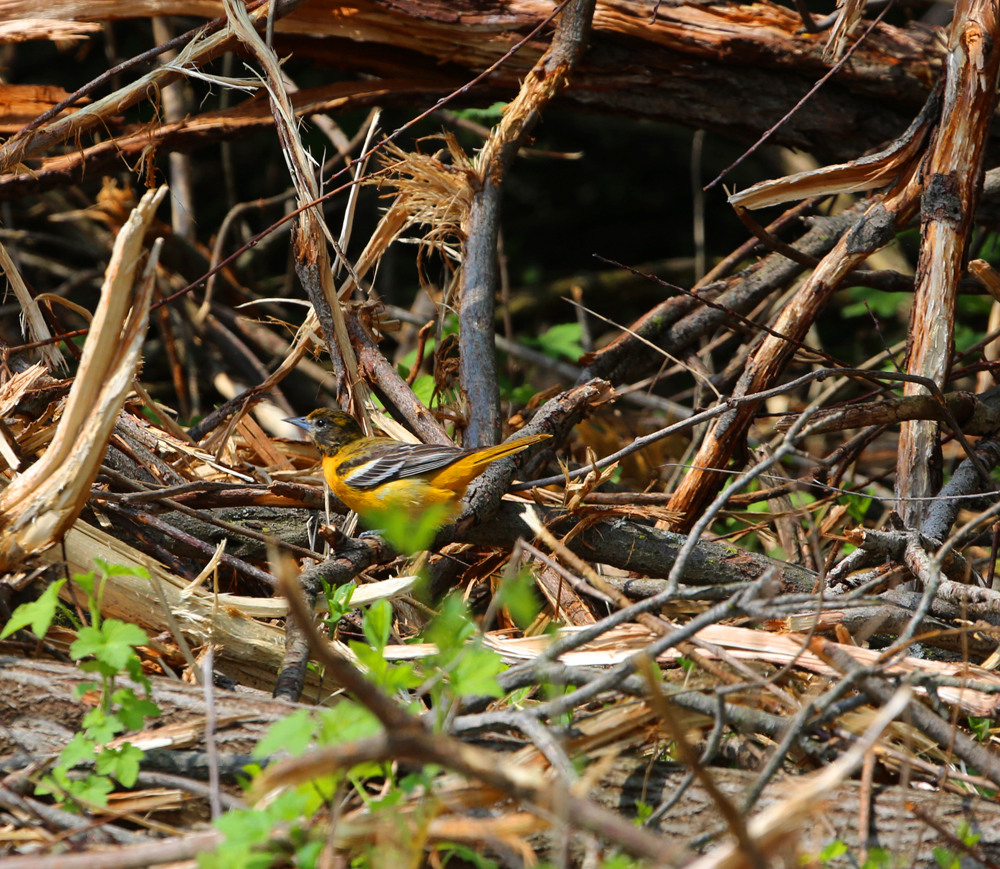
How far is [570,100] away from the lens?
4754 mm

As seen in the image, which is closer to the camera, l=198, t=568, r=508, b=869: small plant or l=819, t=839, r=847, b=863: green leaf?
l=198, t=568, r=508, b=869: small plant

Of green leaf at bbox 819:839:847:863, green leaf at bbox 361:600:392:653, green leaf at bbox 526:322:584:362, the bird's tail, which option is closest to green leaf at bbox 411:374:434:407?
the bird's tail

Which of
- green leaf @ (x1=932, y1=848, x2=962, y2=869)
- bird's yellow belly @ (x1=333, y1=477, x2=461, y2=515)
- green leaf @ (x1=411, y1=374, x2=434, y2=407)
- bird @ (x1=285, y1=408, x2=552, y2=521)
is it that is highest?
green leaf @ (x1=411, y1=374, x2=434, y2=407)

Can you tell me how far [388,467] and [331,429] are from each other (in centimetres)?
39

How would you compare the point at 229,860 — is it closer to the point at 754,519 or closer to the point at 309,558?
the point at 309,558

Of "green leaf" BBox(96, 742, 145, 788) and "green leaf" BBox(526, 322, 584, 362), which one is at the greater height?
"green leaf" BBox(526, 322, 584, 362)

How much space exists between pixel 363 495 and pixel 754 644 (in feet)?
6.46

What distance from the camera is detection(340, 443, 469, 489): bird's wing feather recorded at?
3.96 meters

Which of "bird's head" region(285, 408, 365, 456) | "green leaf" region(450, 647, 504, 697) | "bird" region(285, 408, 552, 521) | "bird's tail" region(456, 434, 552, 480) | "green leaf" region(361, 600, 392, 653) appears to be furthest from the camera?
"bird's head" region(285, 408, 365, 456)

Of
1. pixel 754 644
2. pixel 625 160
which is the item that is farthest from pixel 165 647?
pixel 625 160

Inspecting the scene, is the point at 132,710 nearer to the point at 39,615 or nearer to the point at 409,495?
the point at 39,615

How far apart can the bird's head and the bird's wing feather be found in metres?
0.13

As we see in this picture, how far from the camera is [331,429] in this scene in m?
4.39

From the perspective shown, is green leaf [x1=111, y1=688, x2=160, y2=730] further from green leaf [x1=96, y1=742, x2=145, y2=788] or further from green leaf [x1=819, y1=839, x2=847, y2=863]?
green leaf [x1=819, y1=839, x2=847, y2=863]
